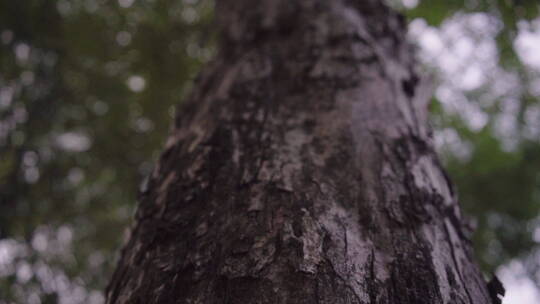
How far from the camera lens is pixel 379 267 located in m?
1.11

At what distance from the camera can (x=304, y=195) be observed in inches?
49.6

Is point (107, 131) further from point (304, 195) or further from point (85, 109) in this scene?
point (304, 195)

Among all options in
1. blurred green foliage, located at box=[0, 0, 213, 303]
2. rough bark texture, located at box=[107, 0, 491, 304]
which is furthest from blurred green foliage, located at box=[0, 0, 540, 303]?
rough bark texture, located at box=[107, 0, 491, 304]

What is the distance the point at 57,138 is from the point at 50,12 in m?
1.12

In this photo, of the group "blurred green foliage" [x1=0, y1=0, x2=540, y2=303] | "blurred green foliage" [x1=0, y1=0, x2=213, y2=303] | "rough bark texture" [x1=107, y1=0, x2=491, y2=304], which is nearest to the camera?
"rough bark texture" [x1=107, y1=0, x2=491, y2=304]

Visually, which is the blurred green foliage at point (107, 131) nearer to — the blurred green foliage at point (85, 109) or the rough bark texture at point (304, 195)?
the blurred green foliage at point (85, 109)

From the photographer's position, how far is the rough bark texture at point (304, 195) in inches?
42.7

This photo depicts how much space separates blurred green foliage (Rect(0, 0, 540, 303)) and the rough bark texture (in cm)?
151

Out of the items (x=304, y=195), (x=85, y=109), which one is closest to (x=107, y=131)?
(x=85, y=109)

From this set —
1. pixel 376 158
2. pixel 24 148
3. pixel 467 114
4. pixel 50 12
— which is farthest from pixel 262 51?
pixel 467 114

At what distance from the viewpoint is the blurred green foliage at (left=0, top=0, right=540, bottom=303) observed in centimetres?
309

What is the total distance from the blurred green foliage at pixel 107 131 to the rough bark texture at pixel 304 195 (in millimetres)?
1505

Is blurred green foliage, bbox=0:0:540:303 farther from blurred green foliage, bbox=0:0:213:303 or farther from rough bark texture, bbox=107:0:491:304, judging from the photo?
rough bark texture, bbox=107:0:491:304

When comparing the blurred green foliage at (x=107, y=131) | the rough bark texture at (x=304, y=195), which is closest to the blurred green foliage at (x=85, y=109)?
the blurred green foliage at (x=107, y=131)
